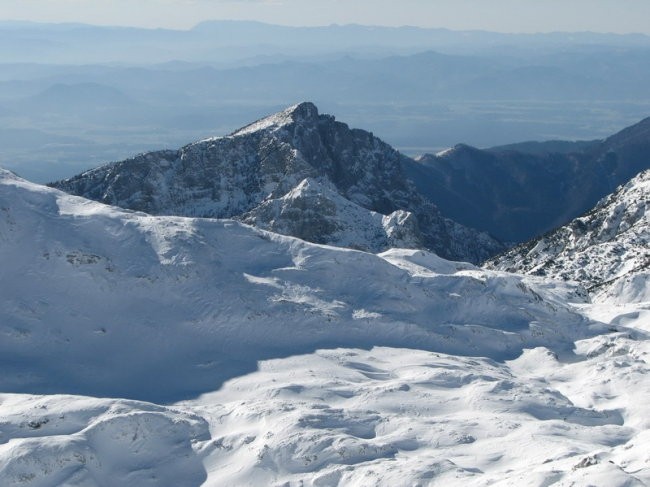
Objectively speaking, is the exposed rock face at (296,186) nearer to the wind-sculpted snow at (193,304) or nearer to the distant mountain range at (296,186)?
the distant mountain range at (296,186)

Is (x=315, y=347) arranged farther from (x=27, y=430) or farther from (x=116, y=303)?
(x=27, y=430)

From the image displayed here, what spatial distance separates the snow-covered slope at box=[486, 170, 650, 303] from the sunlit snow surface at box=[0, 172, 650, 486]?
33.6 ft

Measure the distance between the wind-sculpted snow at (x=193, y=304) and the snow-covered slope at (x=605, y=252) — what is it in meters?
21.1

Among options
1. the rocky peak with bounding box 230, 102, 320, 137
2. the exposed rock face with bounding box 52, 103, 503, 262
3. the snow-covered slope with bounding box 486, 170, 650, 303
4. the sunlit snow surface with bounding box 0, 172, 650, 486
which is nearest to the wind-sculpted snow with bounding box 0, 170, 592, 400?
the sunlit snow surface with bounding box 0, 172, 650, 486

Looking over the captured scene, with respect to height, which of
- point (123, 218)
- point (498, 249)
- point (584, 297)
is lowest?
point (498, 249)

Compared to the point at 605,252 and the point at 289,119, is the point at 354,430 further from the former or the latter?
the point at 289,119

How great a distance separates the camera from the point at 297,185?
136500 mm

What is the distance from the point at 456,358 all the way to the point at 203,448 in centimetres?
2407

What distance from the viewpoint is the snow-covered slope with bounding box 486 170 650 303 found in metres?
88.6

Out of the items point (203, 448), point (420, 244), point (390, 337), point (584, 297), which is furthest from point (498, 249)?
point (203, 448)

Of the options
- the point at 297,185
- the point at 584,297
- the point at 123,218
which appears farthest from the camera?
the point at 297,185

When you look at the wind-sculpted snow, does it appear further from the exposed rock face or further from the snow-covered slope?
the exposed rock face

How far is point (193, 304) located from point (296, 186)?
75.3 m

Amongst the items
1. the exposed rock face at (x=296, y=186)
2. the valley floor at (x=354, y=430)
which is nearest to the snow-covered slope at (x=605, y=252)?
the exposed rock face at (x=296, y=186)
